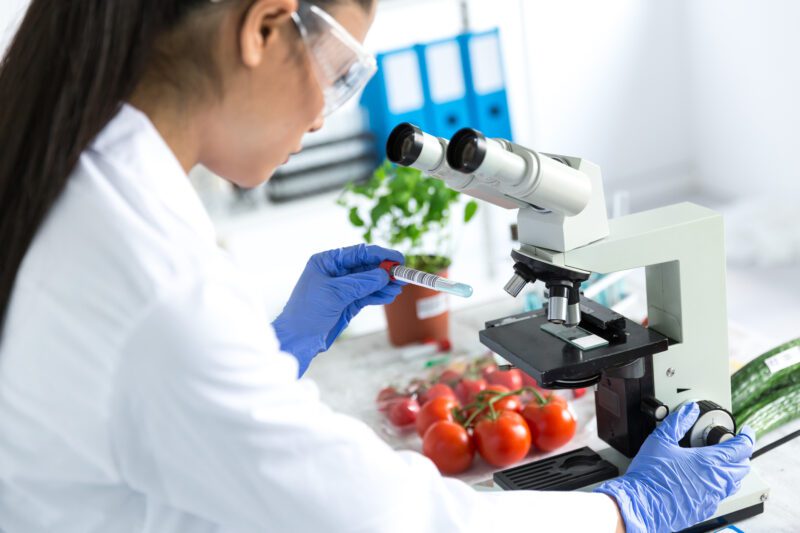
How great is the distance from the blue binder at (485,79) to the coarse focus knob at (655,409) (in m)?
1.97

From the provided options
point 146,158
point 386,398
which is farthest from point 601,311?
point 146,158

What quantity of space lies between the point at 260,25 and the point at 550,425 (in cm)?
88

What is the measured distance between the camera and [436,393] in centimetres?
163

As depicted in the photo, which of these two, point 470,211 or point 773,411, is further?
point 470,211

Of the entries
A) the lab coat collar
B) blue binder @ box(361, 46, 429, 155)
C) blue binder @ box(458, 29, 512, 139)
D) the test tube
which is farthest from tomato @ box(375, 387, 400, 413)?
blue binder @ box(458, 29, 512, 139)

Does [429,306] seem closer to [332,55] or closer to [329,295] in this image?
[329,295]

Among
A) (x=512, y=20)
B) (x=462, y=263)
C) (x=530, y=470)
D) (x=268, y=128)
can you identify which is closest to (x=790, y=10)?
(x=512, y=20)

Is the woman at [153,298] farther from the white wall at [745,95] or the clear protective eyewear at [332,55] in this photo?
the white wall at [745,95]

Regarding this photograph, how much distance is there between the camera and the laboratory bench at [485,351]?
4.29 ft

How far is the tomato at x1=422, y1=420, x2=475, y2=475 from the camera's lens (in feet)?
4.74

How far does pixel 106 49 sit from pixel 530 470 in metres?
0.85

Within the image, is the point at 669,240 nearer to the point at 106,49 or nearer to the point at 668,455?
the point at 668,455

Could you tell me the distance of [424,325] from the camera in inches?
77.3

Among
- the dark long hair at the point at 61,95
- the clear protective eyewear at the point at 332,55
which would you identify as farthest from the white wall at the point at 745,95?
the dark long hair at the point at 61,95
